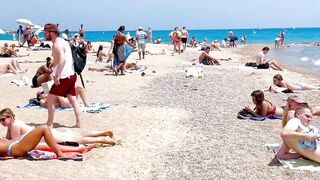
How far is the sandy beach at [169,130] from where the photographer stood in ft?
18.9

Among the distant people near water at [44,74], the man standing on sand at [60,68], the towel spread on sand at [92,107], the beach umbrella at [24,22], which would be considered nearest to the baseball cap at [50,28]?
the man standing on sand at [60,68]

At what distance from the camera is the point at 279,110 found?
9.09 m

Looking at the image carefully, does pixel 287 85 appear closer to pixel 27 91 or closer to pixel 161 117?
pixel 161 117

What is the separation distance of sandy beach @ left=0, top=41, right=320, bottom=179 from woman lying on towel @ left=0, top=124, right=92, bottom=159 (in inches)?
7.2

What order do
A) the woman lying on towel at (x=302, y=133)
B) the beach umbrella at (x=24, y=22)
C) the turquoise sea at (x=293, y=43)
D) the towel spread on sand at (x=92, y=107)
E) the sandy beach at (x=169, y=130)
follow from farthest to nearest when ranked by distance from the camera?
1. the beach umbrella at (x=24, y=22)
2. the turquoise sea at (x=293, y=43)
3. the towel spread on sand at (x=92, y=107)
4. the woman lying on towel at (x=302, y=133)
5. the sandy beach at (x=169, y=130)

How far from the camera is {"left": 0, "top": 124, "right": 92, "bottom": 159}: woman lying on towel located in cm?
591

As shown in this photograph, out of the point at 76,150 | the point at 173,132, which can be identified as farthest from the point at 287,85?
the point at 76,150

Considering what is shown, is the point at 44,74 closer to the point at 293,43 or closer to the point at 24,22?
the point at 24,22

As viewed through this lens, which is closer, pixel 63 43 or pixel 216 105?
pixel 63 43

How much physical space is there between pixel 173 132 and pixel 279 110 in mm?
2430

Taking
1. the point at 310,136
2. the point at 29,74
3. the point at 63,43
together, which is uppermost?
the point at 63,43

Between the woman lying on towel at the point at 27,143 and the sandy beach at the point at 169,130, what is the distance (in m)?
0.18

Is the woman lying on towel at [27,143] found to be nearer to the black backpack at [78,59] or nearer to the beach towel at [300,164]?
the beach towel at [300,164]

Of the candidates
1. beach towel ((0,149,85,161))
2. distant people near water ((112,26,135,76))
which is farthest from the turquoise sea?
beach towel ((0,149,85,161))
